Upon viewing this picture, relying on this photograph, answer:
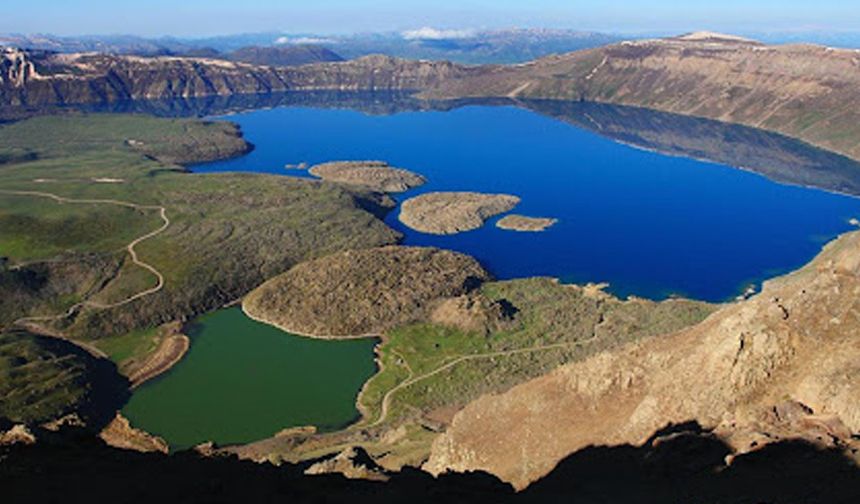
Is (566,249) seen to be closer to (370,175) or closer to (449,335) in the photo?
(449,335)

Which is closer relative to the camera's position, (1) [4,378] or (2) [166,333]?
(1) [4,378]

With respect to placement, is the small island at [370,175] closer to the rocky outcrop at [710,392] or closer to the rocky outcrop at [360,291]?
the rocky outcrop at [360,291]

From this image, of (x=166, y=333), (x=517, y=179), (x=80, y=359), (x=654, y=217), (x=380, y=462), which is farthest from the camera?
(x=517, y=179)

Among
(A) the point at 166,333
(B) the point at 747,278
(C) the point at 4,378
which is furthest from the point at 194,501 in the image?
(B) the point at 747,278

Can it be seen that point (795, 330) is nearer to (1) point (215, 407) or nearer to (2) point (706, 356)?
(2) point (706, 356)

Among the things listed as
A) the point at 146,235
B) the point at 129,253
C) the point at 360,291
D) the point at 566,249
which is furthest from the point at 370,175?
the point at 360,291

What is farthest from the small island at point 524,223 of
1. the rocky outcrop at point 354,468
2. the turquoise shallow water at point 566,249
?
the rocky outcrop at point 354,468

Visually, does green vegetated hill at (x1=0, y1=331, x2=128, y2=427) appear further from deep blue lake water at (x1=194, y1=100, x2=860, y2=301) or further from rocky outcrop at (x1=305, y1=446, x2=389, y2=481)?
deep blue lake water at (x1=194, y1=100, x2=860, y2=301)
